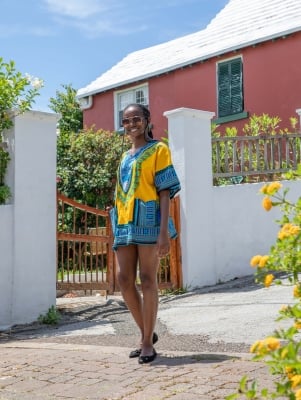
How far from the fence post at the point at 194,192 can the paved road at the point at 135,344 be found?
37 centimetres

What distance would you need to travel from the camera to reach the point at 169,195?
4.77m

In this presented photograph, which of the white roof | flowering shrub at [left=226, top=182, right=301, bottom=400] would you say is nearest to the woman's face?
flowering shrub at [left=226, top=182, right=301, bottom=400]

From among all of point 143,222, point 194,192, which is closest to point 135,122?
point 143,222

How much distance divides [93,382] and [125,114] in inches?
77.1

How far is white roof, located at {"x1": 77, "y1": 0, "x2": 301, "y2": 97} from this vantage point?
595 inches

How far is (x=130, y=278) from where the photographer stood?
4754mm

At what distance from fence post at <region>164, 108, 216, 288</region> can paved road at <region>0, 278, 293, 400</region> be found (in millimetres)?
369

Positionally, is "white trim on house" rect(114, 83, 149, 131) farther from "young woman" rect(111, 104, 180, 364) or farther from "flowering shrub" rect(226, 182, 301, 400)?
"flowering shrub" rect(226, 182, 301, 400)

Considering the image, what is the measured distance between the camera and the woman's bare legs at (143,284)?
15.1 ft

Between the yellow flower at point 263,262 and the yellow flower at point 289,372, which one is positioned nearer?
the yellow flower at point 289,372

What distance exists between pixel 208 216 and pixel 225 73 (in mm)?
7442

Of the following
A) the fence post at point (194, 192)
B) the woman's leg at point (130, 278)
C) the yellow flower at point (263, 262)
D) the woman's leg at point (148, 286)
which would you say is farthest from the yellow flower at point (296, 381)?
the fence post at point (194, 192)

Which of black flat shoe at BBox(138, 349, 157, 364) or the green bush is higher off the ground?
the green bush

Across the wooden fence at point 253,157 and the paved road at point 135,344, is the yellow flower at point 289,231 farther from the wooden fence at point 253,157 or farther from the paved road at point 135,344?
the wooden fence at point 253,157
